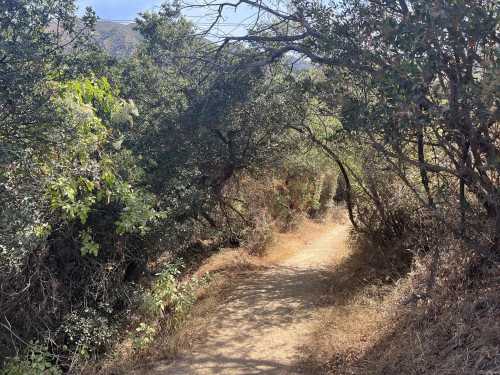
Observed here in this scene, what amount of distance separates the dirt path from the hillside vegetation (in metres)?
0.42

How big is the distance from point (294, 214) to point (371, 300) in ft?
29.7

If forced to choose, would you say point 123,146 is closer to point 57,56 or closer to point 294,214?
point 57,56

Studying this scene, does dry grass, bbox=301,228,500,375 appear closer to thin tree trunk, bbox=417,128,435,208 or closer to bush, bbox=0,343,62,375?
thin tree trunk, bbox=417,128,435,208

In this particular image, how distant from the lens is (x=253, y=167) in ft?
34.3

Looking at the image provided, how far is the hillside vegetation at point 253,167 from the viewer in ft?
13.4

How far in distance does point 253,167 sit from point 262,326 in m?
4.29

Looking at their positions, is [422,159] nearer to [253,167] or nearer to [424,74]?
[424,74]

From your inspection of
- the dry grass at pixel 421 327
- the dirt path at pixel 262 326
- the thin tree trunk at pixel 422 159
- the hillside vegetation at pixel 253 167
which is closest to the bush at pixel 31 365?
the hillside vegetation at pixel 253 167

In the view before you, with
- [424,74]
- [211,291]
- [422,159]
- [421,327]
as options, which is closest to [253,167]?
[211,291]

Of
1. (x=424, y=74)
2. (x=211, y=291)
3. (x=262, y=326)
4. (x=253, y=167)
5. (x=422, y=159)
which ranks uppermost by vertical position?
(x=424, y=74)

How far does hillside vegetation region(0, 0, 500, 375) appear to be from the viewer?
4098mm

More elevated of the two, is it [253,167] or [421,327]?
[253,167]

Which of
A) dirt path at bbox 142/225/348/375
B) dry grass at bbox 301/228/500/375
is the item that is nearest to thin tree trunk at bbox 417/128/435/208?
dry grass at bbox 301/228/500/375

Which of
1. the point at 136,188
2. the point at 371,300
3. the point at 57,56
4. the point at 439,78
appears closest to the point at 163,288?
the point at 136,188
